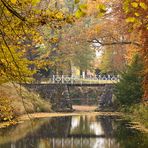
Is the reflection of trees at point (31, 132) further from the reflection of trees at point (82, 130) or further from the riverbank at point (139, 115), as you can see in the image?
the riverbank at point (139, 115)

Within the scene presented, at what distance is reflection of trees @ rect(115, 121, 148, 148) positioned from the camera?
67.6 feet

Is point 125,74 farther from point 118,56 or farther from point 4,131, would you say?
point 118,56

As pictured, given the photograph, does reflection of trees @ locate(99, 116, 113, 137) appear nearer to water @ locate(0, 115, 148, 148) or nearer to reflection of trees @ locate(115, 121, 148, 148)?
water @ locate(0, 115, 148, 148)

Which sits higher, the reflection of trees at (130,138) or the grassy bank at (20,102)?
the grassy bank at (20,102)

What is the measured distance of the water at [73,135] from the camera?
2103cm

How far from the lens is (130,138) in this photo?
74.7ft

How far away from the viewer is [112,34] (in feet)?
139

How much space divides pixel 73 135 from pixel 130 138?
426cm

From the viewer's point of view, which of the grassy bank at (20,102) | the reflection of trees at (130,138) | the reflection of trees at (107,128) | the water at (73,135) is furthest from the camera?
the grassy bank at (20,102)

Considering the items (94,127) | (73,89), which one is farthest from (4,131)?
(73,89)

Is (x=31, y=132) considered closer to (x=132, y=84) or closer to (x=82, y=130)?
(x=82, y=130)

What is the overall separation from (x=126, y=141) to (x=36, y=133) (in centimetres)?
630

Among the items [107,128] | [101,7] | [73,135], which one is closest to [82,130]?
[107,128]

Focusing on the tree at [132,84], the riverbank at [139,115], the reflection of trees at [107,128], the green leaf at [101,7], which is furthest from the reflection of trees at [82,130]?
the green leaf at [101,7]
